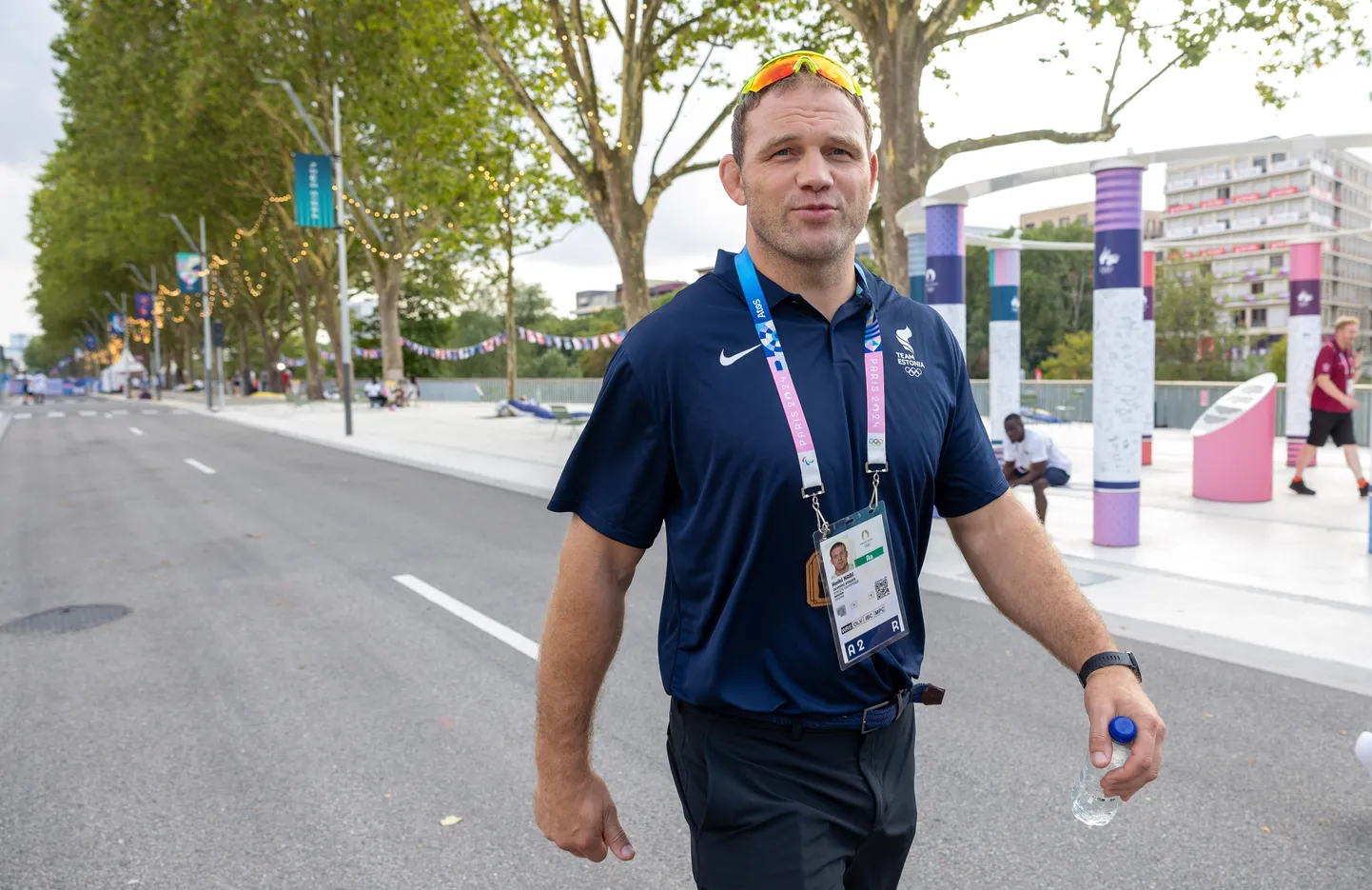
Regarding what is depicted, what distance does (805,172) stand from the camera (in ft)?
5.79

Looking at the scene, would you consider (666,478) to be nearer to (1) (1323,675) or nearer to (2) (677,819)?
(2) (677,819)

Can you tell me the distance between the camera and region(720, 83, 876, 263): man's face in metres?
1.78

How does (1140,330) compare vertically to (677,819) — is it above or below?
above

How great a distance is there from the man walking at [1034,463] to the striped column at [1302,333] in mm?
5592

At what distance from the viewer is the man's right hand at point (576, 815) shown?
1805 millimetres

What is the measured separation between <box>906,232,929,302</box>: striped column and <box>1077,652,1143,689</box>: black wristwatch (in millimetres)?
10545

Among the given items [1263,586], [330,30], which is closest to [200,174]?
[330,30]

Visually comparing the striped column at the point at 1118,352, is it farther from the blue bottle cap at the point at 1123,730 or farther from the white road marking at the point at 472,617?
the blue bottle cap at the point at 1123,730

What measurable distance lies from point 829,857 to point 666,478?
2.22ft

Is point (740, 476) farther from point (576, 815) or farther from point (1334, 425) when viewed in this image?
point (1334, 425)

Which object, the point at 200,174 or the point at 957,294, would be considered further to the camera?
the point at 200,174

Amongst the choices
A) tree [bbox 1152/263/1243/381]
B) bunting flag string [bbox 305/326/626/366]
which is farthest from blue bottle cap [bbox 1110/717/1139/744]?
tree [bbox 1152/263/1243/381]

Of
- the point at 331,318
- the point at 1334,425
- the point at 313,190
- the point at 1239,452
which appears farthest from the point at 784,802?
the point at 331,318

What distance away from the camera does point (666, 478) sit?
5.86ft
